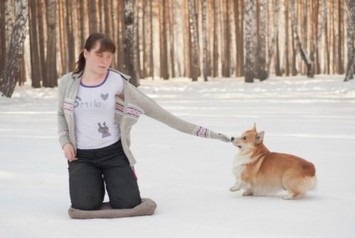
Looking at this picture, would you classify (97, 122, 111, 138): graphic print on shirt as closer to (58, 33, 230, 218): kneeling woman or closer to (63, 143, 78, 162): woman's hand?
(58, 33, 230, 218): kneeling woman

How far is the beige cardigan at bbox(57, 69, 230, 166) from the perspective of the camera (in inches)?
196

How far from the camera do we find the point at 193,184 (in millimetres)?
6039

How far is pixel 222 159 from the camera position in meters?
7.62

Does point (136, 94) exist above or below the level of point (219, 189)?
above

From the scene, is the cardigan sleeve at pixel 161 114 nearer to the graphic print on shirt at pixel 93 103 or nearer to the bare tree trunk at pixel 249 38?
the graphic print on shirt at pixel 93 103

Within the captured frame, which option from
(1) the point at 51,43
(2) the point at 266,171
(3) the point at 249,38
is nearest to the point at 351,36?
(3) the point at 249,38

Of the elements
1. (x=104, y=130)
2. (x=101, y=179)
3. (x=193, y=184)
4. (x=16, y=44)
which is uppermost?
(x=16, y=44)

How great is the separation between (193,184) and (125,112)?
1357mm

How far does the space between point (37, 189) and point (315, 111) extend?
8.93 metres

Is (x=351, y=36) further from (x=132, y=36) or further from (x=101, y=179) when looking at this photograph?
(x=101, y=179)

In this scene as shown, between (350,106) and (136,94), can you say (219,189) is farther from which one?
(350,106)

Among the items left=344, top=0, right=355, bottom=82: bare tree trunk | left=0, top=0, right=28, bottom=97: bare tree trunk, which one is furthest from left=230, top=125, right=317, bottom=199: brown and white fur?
left=344, top=0, right=355, bottom=82: bare tree trunk

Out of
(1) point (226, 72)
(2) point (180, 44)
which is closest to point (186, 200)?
(1) point (226, 72)

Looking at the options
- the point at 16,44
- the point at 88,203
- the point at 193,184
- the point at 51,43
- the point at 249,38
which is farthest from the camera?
the point at 249,38
